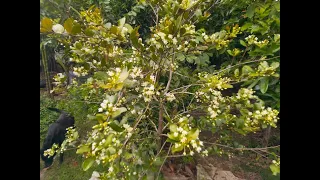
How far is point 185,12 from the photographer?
68 cm

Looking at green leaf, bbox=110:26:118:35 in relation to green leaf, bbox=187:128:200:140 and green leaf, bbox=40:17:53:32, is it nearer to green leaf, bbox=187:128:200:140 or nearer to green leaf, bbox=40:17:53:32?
green leaf, bbox=40:17:53:32

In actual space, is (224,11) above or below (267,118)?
above

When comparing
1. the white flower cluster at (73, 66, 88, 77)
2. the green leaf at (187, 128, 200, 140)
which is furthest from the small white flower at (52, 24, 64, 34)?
the green leaf at (187, 128, 200, 140)

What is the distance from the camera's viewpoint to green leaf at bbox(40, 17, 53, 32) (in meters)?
0.52

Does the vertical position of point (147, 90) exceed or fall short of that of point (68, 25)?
it falls short

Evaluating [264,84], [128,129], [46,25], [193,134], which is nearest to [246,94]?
[264,84]

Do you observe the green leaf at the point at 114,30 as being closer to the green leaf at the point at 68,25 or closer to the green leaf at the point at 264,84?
the green leaf at the point at 68,25

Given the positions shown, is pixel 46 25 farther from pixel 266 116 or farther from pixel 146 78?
pixel 266 116

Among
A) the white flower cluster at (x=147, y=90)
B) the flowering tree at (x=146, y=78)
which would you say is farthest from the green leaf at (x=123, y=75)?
the white flower cluster at (x=147, y=90)

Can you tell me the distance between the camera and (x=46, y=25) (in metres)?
0.53

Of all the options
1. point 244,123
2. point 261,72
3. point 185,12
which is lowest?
point 244,123
